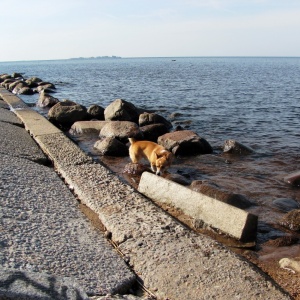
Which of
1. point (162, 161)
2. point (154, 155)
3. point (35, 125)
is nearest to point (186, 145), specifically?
point (154, 155)

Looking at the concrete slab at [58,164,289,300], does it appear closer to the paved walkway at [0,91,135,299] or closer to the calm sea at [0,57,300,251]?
the paved walkway at [0,91,135,299]

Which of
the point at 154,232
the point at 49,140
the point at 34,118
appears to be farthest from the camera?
the point at 34,118

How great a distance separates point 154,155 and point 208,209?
8.77 feet

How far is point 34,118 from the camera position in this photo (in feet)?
30.4

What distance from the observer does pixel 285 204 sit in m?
5.23

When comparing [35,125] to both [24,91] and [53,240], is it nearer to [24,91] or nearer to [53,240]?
[53,240]

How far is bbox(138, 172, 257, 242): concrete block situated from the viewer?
3.70m

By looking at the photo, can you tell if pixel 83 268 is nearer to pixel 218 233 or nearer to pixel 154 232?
pixel 154 232

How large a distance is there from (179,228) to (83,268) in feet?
3.62

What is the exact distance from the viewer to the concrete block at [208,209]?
146 inches

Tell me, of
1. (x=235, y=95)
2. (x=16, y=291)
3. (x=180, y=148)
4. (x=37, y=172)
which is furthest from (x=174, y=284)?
(x=235, y=95)

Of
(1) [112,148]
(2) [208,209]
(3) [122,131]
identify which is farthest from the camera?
(3) [122,131]

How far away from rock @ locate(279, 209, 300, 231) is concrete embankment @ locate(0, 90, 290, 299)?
1717 mm

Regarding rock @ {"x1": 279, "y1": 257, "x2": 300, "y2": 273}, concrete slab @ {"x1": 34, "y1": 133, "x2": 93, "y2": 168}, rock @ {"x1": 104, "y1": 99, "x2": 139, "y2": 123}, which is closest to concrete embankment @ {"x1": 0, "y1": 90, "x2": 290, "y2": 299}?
rock @ {"x1": 279, "y1": 257, "x2": 300, "y2": 273}
